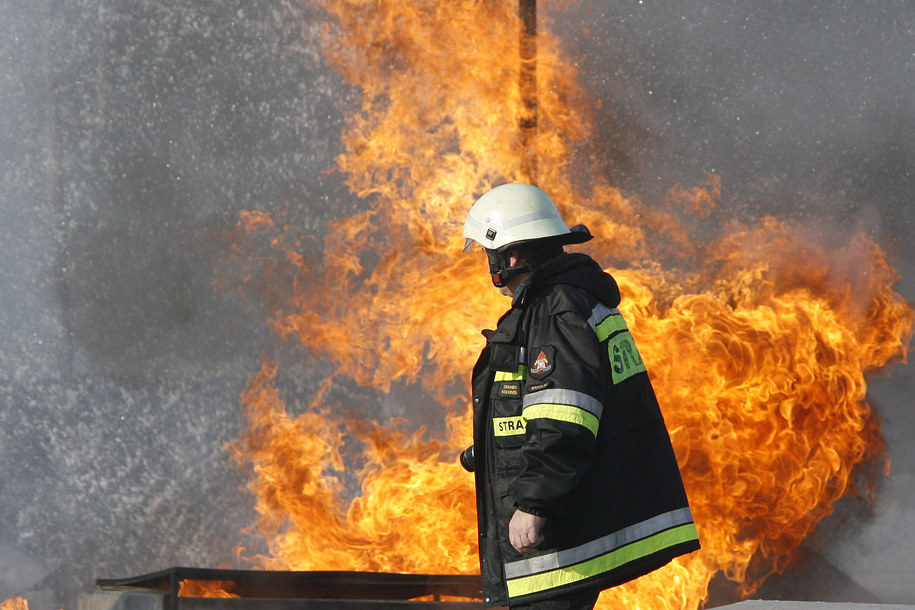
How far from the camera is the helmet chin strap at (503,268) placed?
2688mm

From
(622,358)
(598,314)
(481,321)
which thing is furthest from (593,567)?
(481,321)

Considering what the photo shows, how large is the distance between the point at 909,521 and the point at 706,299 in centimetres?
208

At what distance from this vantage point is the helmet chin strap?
8.82 ft

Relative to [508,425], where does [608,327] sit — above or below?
above

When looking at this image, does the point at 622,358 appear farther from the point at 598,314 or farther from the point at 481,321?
the point at 481,321

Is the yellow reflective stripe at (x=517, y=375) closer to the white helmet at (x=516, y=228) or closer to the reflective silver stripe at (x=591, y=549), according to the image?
the white helmet at (x=516, y=228)

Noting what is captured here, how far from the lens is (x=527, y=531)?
2309mm

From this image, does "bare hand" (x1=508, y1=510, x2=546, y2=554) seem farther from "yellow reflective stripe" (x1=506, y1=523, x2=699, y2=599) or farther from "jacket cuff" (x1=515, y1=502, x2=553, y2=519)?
"yellow reflective stripe" (x1=506, y1=523, x2=699, y2=599)

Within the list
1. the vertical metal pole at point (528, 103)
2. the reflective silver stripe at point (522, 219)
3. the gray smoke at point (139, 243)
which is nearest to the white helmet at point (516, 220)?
the reflective silver stripe at point (522, 219)

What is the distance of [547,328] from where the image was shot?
246cm

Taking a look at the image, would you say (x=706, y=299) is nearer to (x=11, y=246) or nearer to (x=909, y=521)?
(x=909, y=521)

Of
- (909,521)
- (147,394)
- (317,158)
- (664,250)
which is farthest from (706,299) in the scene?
(147,394)

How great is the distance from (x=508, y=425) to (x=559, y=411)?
21 centimetres

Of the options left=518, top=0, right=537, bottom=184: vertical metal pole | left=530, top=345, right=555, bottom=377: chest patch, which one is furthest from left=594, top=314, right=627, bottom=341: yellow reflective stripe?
left=518, top=0, right=537, bottom=184: vertical metal pole
